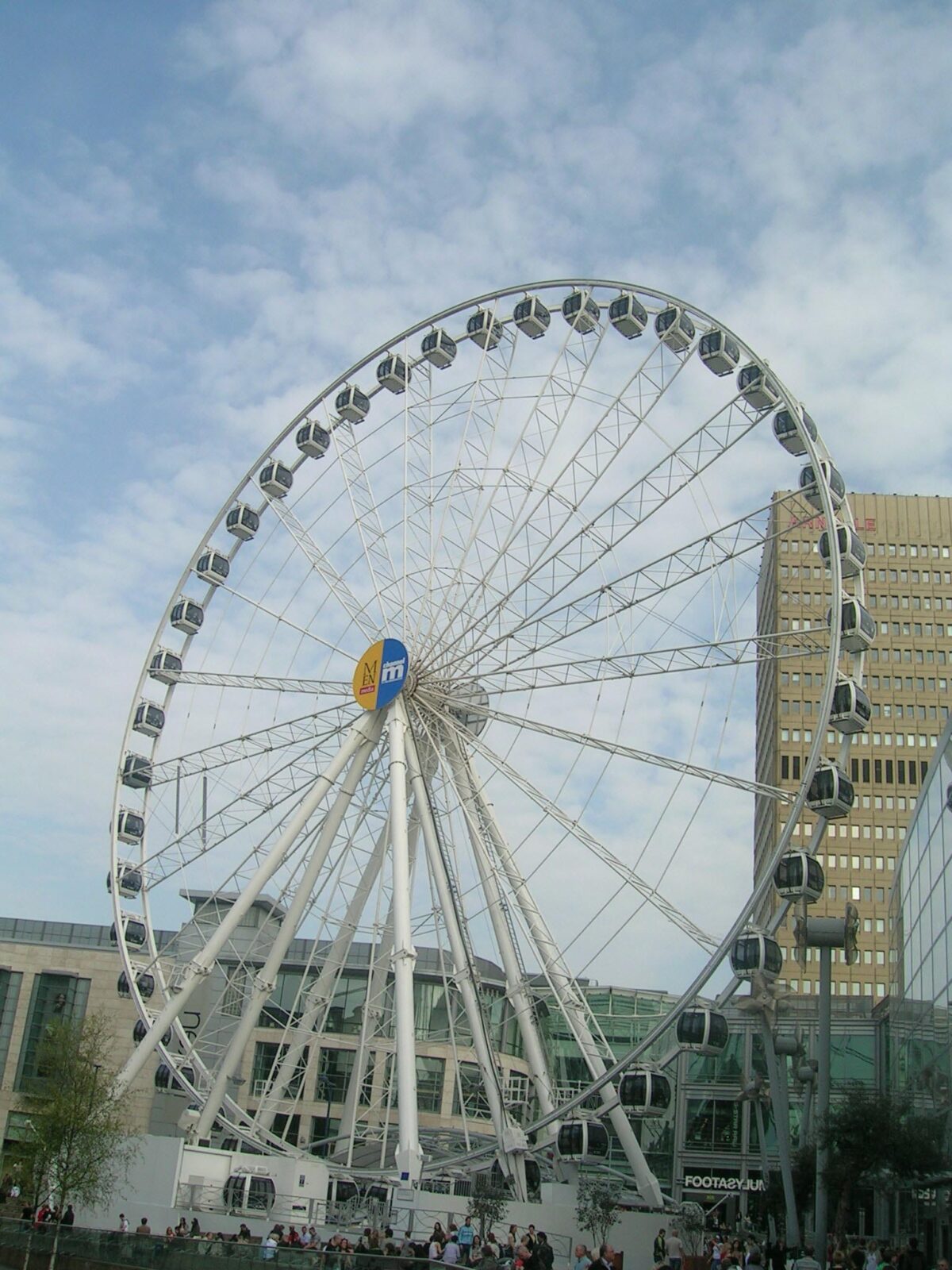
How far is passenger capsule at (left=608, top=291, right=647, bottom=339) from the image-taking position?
128ft

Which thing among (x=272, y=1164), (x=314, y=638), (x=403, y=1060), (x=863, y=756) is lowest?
(x=272, y=1164)

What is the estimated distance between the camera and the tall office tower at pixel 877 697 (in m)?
97.3

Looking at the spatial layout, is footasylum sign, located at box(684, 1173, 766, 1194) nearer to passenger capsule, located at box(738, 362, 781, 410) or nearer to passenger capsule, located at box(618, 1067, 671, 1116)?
passenger capsule, located at box(618, 1067, 671, 1116)

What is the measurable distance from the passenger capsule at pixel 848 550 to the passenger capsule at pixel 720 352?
593 centimetres

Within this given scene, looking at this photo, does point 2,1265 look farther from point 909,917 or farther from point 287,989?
point 287,989

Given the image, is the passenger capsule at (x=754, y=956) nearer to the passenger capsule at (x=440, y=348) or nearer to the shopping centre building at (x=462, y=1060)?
the passenger capsule at (x=440, y=348)

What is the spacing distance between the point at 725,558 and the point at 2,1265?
893 inches

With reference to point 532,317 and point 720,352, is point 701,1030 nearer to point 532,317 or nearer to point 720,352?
point 720,352

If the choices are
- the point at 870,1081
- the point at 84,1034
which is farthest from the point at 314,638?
the point at 870,1081

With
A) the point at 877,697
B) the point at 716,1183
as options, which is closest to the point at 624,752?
the point at 716,1183

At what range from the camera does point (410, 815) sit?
38188mm

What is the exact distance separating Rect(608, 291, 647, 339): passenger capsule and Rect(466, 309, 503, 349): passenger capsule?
419cm

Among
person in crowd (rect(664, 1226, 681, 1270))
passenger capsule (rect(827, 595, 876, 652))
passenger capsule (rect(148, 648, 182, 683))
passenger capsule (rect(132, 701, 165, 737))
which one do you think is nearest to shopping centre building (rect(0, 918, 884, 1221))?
passenger capsule (rect(132, 701, 165, 737))

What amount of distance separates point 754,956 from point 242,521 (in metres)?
22.6
